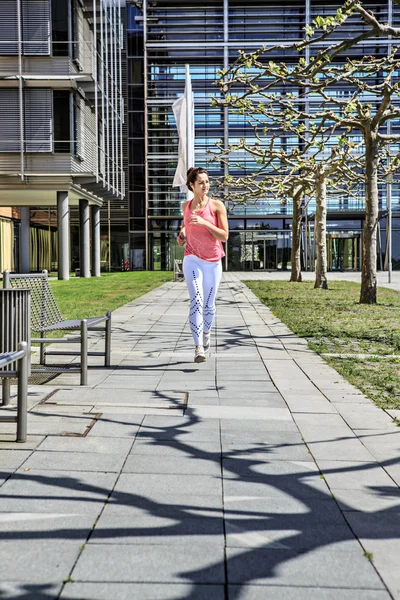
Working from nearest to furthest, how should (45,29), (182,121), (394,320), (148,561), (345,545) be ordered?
1. (148,561)
2. (345,545)
3. (182,121)
4. (394,320)
5. (45,29)

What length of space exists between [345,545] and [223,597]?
2.25 ft

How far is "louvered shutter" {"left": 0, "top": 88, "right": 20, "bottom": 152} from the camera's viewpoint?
2989 centimetres

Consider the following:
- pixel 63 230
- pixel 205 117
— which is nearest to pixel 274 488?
pixel 63 230

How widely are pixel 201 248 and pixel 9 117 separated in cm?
2476

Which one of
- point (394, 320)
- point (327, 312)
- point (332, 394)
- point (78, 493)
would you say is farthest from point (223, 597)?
point (327, 312)

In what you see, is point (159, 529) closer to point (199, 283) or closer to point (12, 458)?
point (12, 458)

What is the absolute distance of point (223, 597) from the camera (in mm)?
2398

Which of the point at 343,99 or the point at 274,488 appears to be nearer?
the point at 274,488

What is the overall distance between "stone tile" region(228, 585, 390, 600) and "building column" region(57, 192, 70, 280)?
30.2 meters

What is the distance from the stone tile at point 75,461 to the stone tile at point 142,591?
1353 mm

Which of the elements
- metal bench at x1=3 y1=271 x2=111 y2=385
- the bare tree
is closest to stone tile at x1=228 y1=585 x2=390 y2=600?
metal bench at x1=3 y1=271 x2=111 y2=385

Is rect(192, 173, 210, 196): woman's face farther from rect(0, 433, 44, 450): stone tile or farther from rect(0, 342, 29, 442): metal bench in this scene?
rect(0, 433, 44, 450): stone tile

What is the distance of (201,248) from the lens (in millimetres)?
7633

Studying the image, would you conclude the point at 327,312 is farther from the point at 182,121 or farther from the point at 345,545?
the point at 345,545
